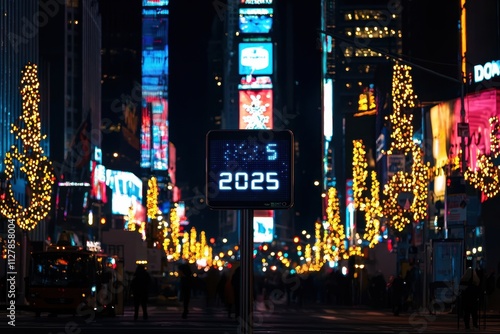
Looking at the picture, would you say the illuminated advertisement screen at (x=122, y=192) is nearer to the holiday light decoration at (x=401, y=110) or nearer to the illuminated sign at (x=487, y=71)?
the holiday light decoration at (x=401, y=110)

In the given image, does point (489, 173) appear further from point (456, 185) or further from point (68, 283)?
point (68, 283)

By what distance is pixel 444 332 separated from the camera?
1112 inches

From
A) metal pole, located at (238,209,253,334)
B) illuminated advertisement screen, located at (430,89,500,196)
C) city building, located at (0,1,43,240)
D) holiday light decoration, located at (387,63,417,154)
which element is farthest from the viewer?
city building, located at (0,1,43,240)

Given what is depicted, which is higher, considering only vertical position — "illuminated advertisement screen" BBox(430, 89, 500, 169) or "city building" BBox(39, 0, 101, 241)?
"city building" BBox(39, 0, 101, 241)

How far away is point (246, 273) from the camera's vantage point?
1130 centimetres

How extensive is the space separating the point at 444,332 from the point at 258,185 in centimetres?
1753

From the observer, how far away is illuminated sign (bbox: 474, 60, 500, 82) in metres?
65.1

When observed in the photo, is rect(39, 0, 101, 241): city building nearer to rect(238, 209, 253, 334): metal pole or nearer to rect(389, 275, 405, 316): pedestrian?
rect(389, 275, 405, 316): pedestrian

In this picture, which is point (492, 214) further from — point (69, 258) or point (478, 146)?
point (69, 258)

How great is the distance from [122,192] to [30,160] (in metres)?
120

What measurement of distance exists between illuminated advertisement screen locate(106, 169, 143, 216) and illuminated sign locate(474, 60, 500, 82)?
109 m

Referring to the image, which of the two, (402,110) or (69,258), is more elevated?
(402,110)

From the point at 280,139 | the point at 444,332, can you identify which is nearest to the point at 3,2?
the point at 444,332

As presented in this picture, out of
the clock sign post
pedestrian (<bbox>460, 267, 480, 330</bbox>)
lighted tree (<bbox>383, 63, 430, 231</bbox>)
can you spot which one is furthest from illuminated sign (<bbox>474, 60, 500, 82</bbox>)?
the clock sign post
